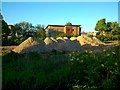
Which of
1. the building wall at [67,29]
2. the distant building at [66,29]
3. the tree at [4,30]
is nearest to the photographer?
the tree at [4,30]

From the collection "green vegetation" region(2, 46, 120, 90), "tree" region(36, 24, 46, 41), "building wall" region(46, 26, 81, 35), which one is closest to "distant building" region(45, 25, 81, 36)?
"building wall" region(46, 26, 81, 35)

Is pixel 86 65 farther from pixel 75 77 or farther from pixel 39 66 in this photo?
pixel 39 66

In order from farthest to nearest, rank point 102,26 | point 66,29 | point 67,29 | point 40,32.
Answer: point 67,29
point 66,29
point 102,26
point 40,32

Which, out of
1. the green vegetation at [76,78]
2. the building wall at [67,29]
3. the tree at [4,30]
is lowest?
the green vegetation at [76,78]

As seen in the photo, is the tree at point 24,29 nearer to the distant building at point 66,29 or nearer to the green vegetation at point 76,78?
the distant building at point 66,29

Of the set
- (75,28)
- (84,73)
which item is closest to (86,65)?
(84,73)

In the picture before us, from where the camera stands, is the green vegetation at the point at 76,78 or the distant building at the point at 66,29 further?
the distant building at the point at 66,29

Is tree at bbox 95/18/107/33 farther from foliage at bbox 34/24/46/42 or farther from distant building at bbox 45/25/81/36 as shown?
foliage at bbox 34/24/46/42

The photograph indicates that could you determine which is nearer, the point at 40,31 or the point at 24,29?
the point at 40,31

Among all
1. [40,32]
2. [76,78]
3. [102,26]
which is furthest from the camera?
[102,26]

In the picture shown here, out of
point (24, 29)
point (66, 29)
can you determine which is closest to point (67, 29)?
point (66, 29)

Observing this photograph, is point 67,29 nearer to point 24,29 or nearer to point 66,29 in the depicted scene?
point 66,29

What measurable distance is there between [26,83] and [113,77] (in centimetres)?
169

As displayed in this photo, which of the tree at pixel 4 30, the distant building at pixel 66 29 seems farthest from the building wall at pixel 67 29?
the tree at pixel 4 30
